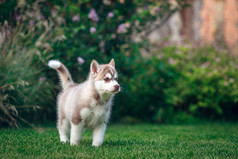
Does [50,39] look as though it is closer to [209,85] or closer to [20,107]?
[20,107]

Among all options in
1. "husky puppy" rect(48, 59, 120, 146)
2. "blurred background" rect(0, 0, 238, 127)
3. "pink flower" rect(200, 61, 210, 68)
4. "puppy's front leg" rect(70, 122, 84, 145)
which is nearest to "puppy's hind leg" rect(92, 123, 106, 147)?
"husky puppy" rect(48, 59, 120, 146)

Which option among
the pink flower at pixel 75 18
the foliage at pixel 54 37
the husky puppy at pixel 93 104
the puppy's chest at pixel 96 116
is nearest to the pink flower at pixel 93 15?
the foliage at pixel 54 37

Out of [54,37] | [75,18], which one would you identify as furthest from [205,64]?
[54,37]

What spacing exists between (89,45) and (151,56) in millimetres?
2225

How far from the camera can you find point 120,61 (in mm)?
7879

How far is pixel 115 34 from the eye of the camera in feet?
26.1

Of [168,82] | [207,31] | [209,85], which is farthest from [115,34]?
[207,31]

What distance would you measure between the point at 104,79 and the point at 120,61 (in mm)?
3629

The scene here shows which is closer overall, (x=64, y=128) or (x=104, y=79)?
(x=104, y=79)

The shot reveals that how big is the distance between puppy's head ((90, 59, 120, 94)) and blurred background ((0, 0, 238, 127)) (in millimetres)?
2045

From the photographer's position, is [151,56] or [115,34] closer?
[115,34]

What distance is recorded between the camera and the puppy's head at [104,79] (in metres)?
4.17

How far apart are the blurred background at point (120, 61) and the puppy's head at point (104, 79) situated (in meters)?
2.05

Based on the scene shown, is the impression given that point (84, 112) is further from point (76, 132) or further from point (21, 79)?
point (21, 79)
